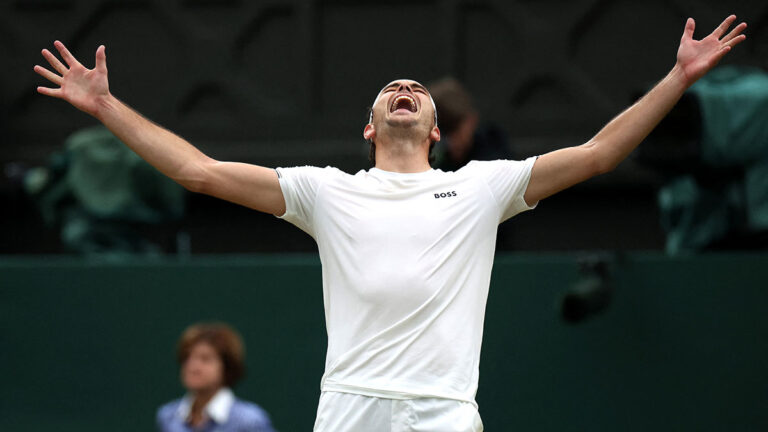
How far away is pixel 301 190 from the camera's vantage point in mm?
4160

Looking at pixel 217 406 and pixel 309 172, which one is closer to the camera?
pixel 309 172

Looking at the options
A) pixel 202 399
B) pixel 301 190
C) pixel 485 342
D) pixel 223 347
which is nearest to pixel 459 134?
pixel 485 342

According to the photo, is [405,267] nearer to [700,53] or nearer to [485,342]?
[700,53]

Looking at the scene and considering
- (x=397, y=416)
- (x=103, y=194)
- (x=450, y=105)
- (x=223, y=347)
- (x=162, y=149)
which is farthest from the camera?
(x=103, y=194)

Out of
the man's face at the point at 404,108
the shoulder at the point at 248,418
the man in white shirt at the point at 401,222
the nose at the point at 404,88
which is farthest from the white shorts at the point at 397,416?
the shoulder at the point at 248,418

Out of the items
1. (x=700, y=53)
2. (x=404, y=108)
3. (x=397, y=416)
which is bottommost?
(x=397, y=416)

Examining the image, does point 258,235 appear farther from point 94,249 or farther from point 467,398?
point 467,398

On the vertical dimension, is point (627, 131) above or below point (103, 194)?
below

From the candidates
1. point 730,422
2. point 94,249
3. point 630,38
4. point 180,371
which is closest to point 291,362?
point 180,371

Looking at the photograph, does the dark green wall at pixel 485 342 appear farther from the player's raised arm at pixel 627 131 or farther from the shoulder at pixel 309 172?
the shoulder at pixel 309 172

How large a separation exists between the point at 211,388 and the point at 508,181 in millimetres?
2538

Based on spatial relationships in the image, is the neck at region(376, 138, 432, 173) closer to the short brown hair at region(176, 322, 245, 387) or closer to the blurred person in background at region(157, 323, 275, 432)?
the blurred person in background at region(157, 323, 275, 432)

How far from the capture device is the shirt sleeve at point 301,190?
13.6ft

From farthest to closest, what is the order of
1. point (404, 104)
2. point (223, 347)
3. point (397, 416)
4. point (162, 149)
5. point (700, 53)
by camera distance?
1. point (223, 347)
2. point (404, 104)
3. point (700, 53)
4. point (162, 149)
5. point (397, 416)
